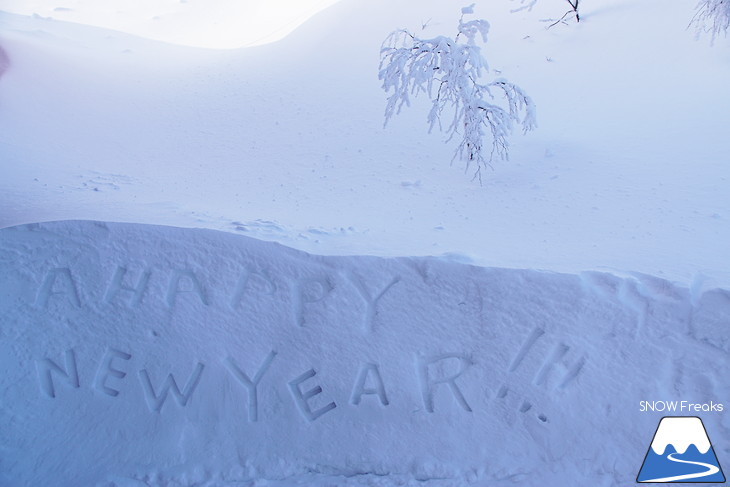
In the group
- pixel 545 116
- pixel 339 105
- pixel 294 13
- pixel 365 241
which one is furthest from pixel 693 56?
pixel 294 13

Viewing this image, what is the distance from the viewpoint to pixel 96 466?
2.98 meters

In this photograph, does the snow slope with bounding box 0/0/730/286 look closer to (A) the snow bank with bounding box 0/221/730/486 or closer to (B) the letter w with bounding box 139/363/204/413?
(A) the snow bank with bounding box 0/221/730/486

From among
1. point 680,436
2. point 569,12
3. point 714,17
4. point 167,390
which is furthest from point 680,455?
point 569,12

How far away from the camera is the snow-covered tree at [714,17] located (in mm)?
6117

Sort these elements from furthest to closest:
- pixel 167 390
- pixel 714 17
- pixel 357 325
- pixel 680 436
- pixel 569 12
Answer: pixel 569 12 < pixel 714 17 < pixel 357 325 < pixel 167 390 < pixel 680 436

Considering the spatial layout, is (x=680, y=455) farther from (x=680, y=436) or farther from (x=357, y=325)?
(x=357, y=325)

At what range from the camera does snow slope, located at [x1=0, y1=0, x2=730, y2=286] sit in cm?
385

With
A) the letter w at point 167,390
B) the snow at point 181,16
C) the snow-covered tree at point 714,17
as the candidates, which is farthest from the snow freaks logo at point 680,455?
the snow at point 181,16

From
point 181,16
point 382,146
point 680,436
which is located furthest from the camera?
point 181,16

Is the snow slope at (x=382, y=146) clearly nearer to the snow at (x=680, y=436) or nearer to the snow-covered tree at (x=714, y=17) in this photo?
the snow-covered tree at (x=714, y=17)

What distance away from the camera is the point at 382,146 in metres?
5.62

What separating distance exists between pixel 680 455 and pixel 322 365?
5.73 ft

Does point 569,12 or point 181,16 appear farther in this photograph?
point 181,16

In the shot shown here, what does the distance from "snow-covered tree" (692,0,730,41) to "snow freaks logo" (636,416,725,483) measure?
4716 millimetres
